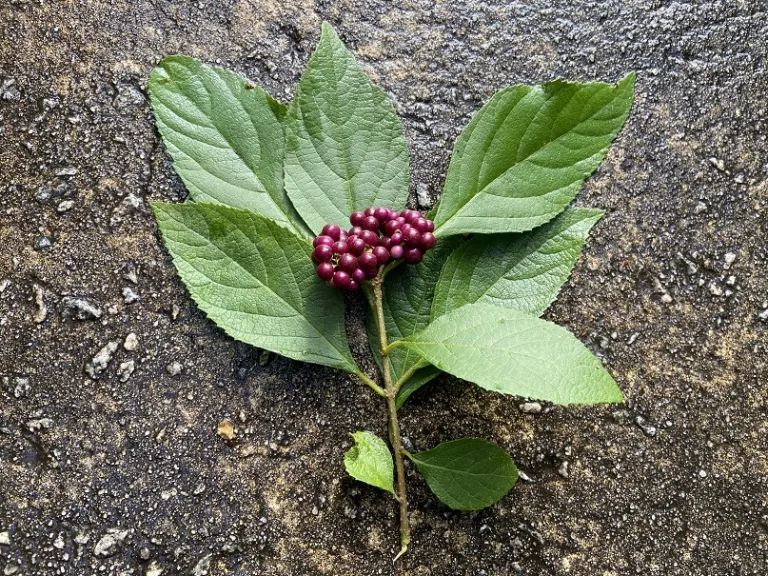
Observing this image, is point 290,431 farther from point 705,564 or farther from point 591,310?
point 705,564

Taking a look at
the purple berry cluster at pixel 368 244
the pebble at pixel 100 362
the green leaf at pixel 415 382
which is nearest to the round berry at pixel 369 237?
the purple berry cluster at pixel 368 244

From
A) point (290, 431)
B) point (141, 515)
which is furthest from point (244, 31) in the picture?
point (141, 515)

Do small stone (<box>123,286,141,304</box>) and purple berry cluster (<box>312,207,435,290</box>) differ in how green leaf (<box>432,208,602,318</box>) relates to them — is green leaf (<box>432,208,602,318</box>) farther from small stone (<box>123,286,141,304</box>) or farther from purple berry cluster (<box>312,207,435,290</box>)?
small stone (<box>123,286,141,304</box>)

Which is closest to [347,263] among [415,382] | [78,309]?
[415,382]

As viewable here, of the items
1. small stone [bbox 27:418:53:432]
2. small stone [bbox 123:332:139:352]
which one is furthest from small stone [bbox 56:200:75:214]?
small stone [bbox 27:418:53:432]

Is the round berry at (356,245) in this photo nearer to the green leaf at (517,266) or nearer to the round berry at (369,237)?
the round berry at (369,237)

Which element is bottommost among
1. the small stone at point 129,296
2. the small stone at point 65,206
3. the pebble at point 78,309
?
the pebble at point 78,309
